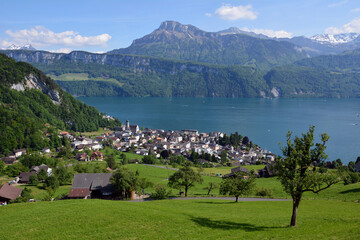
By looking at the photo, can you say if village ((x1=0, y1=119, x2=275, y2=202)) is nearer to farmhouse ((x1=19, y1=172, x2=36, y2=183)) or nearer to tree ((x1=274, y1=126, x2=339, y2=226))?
farmhouse ((x1=19, y1=172, x2=36, y2=183))

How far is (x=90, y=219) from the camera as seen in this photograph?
64.6 feet

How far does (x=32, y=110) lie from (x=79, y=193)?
293 feet

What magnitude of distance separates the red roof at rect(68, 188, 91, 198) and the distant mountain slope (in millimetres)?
51705

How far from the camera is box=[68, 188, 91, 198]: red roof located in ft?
126

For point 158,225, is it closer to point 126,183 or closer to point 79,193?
point 126,183

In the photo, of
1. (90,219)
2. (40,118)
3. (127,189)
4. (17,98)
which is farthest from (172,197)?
(17,98)

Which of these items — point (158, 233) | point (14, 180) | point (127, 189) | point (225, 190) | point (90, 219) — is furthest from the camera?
point (14, 180)

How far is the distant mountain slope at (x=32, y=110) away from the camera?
8688 centimetres

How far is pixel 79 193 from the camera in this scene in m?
38.9

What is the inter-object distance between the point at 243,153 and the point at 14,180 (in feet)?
234

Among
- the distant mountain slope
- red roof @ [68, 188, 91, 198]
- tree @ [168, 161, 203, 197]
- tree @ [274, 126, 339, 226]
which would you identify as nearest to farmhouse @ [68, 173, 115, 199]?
red roof @ [68, 188, 91, 198]

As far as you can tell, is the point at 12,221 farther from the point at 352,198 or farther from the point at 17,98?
the point at 17,98

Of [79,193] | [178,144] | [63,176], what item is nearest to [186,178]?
[79,193]

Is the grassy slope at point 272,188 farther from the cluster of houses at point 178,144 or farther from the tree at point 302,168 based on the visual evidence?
the cluster of houses at point 178,144
